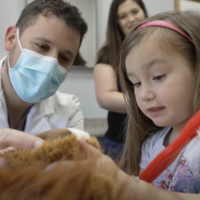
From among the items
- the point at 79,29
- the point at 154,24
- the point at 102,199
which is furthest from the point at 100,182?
the point at 79,29

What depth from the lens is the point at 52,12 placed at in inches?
32.8

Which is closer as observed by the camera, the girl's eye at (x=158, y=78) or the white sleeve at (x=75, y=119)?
the girl's eye at (x=158, y=78)

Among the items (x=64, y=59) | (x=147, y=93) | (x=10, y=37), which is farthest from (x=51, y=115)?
(x=147, y=93)

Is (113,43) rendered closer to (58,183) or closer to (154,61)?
(154,61)

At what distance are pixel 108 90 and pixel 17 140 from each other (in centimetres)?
66

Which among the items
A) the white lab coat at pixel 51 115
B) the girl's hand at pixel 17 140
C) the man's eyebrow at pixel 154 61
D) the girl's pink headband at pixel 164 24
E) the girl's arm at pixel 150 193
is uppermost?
the girl's pink headband at pixel 164 24

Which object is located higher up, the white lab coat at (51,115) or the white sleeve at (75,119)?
the white lab coat at (51,115)

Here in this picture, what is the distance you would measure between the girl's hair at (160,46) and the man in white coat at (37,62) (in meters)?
0.25

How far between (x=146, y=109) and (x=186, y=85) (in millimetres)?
109

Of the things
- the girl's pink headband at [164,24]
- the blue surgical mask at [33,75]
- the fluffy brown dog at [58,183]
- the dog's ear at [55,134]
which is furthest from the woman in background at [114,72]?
the fluffy brown dog at [58,183]

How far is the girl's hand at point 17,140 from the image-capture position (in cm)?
32

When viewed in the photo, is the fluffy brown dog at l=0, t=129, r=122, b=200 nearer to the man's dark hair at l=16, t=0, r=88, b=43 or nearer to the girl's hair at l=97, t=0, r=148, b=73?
the man's dark hair at l=16, t=0, r=88, b=43

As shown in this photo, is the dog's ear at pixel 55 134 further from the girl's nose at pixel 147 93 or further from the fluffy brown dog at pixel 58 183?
the girl's nose at pixel 147 93

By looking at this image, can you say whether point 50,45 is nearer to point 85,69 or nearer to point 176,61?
point 176,61
